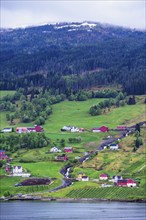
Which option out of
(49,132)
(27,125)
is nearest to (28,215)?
(49,132)

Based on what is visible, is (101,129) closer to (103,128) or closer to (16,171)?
(103,128)

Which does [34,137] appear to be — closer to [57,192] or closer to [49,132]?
[49,132]

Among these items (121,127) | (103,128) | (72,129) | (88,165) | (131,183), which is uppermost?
(103,128)

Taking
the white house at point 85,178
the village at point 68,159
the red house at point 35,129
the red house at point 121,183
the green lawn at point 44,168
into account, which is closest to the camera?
the red house at point 121,183

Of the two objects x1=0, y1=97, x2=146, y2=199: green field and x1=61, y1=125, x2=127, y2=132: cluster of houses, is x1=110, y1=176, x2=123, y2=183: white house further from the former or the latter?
x1=61, y1=125, x2=127, y2=132: cluster of houses

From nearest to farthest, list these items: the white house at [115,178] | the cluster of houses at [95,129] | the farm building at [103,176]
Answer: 1. the white house at [115,178]
2. the farm building at [103,176]
3. the cluster of houses at [95,129]

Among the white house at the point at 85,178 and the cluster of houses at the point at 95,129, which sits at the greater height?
the cluster of houses at the point at 95,129

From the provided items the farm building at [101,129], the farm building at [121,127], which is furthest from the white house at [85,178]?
the farm building at [121,127]

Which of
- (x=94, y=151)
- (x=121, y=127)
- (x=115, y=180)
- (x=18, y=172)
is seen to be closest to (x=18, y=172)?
(x=18, y=172)

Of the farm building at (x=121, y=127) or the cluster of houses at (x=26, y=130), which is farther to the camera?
the cluster of houses at (x=26, y=130)

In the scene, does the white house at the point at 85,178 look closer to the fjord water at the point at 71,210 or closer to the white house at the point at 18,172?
the white house at the point at 18,172
